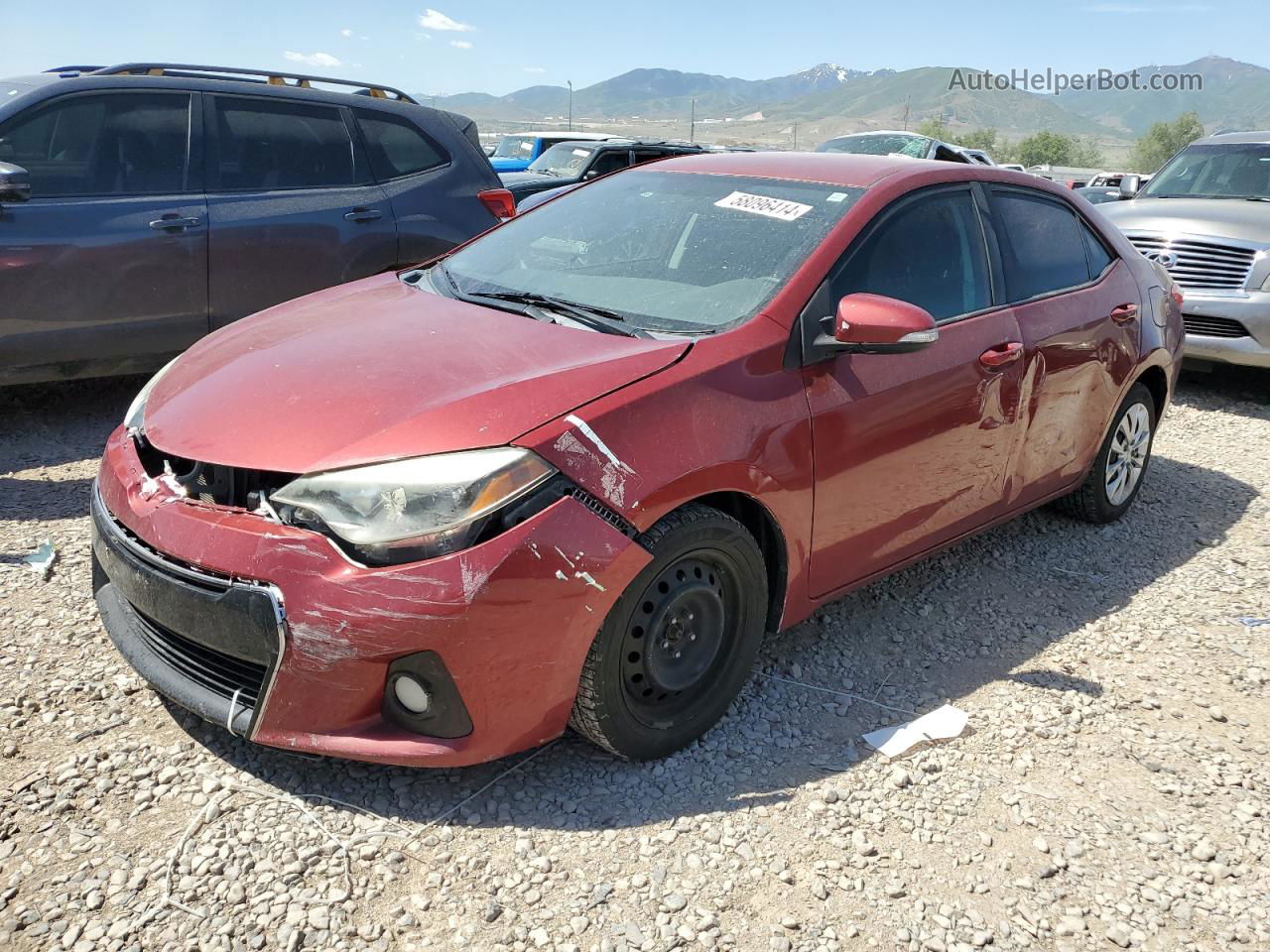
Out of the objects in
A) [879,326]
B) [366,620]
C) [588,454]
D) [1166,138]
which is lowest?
[366,620]

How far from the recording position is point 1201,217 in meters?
7.91

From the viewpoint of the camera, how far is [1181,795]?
288 cm

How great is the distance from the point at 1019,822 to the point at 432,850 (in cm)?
155

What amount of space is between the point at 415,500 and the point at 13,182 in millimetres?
3441

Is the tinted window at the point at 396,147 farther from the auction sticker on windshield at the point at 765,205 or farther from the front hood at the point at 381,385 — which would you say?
the auction sticker on windshield at the point at 765,205

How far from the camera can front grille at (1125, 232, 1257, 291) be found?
24.6 feet

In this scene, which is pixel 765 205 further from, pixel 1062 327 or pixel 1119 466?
A: pixel 1119 466

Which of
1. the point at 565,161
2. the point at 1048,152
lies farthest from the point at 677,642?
the point at 1048,152

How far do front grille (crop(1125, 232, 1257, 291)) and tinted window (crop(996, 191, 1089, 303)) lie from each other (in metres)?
4.11

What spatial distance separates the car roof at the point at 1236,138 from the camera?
28.9ft

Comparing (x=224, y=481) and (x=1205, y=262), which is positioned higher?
(x=1205, y=262)

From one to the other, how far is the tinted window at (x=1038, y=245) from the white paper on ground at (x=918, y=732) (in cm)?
157

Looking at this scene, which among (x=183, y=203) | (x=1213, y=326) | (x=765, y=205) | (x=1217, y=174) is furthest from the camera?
(x=1217, y=174)

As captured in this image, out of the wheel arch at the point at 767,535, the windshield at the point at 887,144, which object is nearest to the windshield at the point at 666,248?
the wheel arch at the point at 767,535
